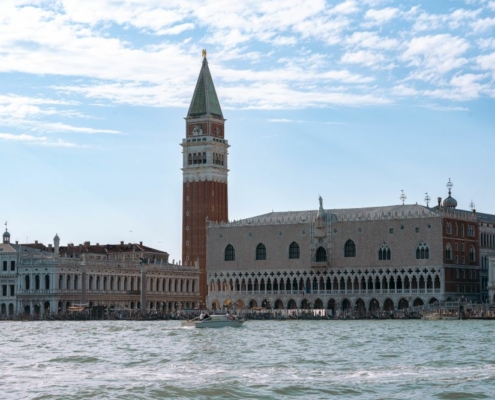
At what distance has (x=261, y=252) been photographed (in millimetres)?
111000

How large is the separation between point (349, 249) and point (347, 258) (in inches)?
32.7

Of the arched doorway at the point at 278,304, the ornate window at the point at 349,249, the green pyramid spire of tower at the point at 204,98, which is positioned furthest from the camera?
the green pyramid spire of tower at the point at 204,98

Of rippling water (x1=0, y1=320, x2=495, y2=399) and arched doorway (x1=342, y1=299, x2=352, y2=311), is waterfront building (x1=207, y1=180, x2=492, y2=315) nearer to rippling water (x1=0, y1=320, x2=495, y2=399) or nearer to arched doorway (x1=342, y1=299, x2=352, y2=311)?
arched doorway (x1=342, y1=299, x2=352, y2=311)

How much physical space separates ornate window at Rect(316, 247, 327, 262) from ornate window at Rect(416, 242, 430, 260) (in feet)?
30.0

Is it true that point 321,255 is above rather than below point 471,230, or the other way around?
below

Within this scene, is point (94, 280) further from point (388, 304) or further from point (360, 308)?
point (388, 304)

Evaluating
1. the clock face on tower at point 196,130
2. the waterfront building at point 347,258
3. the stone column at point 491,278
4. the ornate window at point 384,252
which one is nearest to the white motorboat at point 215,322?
the waterfront building at point 347,258

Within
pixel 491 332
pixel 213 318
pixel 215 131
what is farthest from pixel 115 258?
pixel 491 332

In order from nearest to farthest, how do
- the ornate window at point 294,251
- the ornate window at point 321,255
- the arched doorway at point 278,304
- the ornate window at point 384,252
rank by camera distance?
the ornate window at point 384,252, the ornate window at point 321,255, the ornate window at point 294,251, the arched doorway at point 278,304

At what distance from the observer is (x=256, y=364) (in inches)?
1596

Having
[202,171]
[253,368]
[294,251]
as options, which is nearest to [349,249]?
[294,251]

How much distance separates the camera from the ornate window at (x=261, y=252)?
110812mm

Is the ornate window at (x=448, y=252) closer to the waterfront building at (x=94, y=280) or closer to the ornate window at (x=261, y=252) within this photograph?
the ornate window at (x=261, y=252)

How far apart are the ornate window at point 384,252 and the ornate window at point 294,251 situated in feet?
27.8
